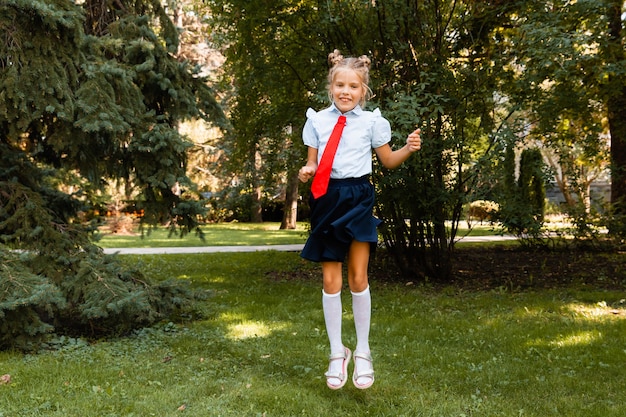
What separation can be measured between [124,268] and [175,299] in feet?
1.73

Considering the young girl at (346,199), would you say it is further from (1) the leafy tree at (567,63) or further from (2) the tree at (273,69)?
(2) the tree at (273,69)

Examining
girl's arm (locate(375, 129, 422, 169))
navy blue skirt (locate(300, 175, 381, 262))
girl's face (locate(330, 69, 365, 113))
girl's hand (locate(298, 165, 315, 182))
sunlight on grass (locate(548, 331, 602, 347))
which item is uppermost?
girl's face (locate(330, 69, 365, 113))

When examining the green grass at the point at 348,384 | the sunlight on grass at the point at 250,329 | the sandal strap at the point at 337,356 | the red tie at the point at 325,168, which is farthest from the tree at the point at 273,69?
the sandal strap at the point at 337,356

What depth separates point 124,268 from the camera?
5.39 metres

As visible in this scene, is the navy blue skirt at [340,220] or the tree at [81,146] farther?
the tree at [81,146]

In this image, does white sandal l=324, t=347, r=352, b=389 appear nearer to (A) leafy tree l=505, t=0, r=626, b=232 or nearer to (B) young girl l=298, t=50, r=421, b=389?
(B) young girl l=298, t=50, r=421, b=389

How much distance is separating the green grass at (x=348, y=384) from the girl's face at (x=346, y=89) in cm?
169

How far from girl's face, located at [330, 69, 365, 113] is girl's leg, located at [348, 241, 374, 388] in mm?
806

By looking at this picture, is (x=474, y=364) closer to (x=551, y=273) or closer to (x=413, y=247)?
(x=413, y=247)

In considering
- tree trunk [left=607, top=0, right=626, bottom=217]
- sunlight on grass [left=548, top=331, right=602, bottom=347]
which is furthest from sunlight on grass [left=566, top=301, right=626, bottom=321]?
tree trunk [left=607, top=0, right=626, bottom=217]

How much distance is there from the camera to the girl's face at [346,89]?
11.5ft

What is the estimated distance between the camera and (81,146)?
18.1 ft

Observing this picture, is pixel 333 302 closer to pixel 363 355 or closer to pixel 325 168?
pixel 363 355

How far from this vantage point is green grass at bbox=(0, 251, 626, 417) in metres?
3.35
